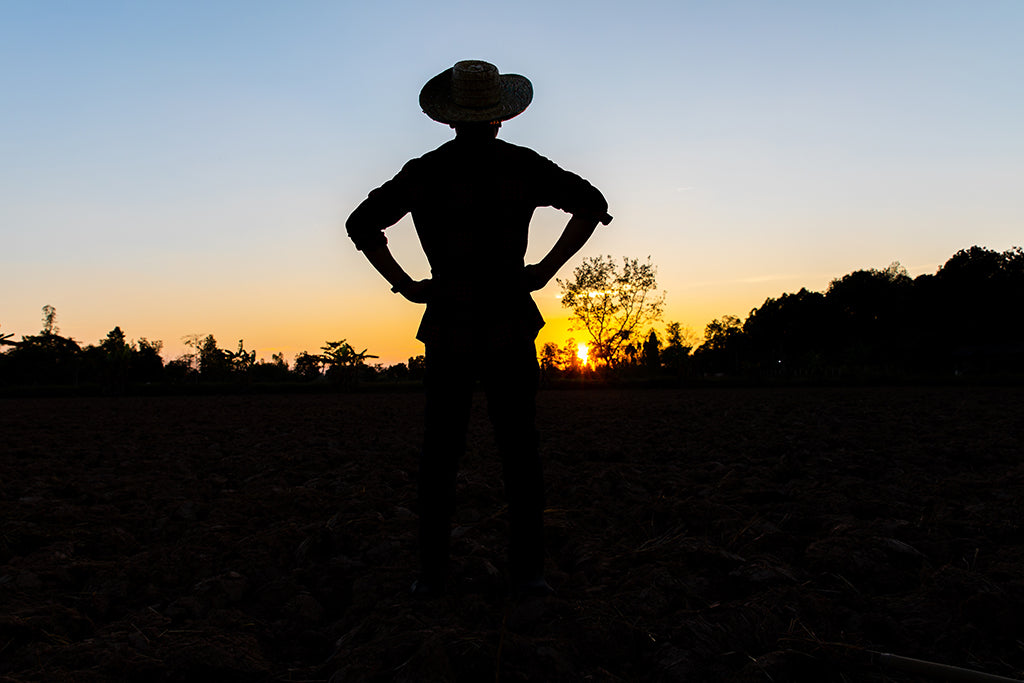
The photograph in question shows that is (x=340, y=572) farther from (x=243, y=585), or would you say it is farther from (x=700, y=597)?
(x=700, y=597)

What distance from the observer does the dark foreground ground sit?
2.01 metres

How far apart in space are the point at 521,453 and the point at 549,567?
0.78 m

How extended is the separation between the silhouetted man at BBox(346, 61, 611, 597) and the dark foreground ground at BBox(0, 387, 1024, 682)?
347mm

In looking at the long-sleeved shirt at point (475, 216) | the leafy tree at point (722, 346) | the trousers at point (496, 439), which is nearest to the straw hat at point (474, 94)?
the long-sleeved shirt at point (475, 216)

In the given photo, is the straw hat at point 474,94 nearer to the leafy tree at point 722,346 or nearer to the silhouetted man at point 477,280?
the silhouetted man at point 477,280

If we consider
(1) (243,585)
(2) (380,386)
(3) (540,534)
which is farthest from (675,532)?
(2) (380,386)

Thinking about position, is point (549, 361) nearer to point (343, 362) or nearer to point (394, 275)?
point (343, 362)

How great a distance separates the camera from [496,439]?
2.44 m

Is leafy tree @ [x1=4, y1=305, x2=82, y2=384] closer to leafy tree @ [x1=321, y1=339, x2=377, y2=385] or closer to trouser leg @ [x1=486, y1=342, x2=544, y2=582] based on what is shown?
leafy tree @ [x1=321, y1=339, x2=377, y2=385]

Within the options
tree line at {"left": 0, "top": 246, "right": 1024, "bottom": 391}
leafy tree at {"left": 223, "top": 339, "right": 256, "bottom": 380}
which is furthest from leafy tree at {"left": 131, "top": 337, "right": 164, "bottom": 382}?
leafy tree at {"left": 223, "top": 339, "right": 256, "bottom": 380}

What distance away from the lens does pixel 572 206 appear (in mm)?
2498

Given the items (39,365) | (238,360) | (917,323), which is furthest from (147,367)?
(917,323)

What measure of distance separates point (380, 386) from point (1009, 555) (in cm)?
2711

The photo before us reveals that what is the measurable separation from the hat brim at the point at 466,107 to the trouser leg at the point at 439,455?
89cm
